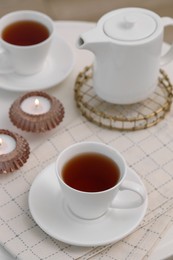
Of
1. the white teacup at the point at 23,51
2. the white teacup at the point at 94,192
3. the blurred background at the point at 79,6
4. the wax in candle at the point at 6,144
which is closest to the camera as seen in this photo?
the white teacup at the point at 94,192

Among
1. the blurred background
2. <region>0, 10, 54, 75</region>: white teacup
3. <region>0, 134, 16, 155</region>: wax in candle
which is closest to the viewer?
<region>0, 134, 16, 155</region>: wax in candle

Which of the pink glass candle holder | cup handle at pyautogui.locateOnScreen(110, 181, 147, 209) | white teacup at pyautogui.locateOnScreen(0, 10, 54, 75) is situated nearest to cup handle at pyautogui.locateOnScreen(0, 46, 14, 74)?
white teacup at pyautogui.locateOnScreen(0, 10, 54, 75)

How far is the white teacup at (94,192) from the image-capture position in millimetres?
968

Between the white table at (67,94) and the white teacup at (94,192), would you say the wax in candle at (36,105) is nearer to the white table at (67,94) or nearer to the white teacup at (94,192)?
the white table at (67,94)

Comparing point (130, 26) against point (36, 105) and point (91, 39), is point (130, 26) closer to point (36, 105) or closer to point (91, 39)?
point (91, 39)

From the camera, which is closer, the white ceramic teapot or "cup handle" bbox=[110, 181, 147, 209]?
"cup handle" bbox=[110, 181, 147, 209]

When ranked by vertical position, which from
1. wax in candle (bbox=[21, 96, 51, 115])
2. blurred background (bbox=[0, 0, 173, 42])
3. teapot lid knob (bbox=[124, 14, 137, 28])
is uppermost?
teapot lid knob (bbox=[124, 14, 137, 28])

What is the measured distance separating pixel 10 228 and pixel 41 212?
0.21 feet

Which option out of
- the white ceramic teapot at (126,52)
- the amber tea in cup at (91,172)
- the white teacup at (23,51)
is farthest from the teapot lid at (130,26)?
the amber tea in cup at (91,172)

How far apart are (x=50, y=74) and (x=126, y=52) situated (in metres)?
0.27

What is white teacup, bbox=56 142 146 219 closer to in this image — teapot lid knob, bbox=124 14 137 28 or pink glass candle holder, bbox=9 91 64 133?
pink glass candle holder, bbox=9 91 64 133

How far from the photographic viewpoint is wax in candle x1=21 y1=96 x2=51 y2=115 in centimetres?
122

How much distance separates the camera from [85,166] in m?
1.04

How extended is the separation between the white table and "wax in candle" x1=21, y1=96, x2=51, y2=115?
51 millimetres
